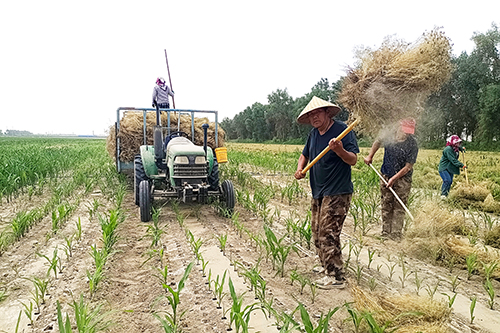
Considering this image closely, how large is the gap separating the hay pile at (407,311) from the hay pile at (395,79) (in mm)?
1803

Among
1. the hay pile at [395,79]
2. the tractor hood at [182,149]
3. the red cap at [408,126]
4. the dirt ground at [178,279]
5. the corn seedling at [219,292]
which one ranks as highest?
the hay pile at [395,79]

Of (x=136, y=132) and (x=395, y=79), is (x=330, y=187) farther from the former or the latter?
(x=136, y=132)

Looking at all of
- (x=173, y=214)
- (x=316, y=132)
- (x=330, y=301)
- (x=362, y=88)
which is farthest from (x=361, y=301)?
(x=173, y=214)

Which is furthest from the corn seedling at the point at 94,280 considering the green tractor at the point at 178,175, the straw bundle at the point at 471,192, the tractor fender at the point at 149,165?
the straw bundle at the point at 471,192

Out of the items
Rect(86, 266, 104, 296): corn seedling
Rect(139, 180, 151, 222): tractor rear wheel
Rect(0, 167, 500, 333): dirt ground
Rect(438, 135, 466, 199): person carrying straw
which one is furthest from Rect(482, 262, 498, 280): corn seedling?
Rect(139, 180, 151, 222): tractor rear wheel

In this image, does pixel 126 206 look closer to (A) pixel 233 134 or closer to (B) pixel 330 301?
(B) pixel 330 301

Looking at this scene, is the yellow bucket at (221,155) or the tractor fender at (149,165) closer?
the tractor fender at (149,165)

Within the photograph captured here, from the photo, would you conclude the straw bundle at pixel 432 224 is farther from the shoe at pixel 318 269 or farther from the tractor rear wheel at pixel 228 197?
the tractor rear wheel at pixel 228 197

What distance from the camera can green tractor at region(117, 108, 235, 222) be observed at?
17.7 feet

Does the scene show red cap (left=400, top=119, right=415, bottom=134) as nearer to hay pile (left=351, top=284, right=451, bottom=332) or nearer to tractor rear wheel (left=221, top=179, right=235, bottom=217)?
hay pile (left=351, top=284, right=451, bottom=332)

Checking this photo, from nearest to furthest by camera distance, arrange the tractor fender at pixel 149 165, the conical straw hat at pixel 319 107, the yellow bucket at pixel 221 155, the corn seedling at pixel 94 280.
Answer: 1. the corn seedling at pixel 94 280
2. the conical straw hat at pixel 319 107
3. the tractor fender at pixel 149 165
4. the yellow bucket at pixel 221 155

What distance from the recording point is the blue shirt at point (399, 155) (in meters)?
4.46

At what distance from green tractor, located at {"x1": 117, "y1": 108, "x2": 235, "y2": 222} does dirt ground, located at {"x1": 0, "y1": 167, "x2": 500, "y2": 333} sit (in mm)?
523

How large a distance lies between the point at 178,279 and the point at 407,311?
1.93 meters
